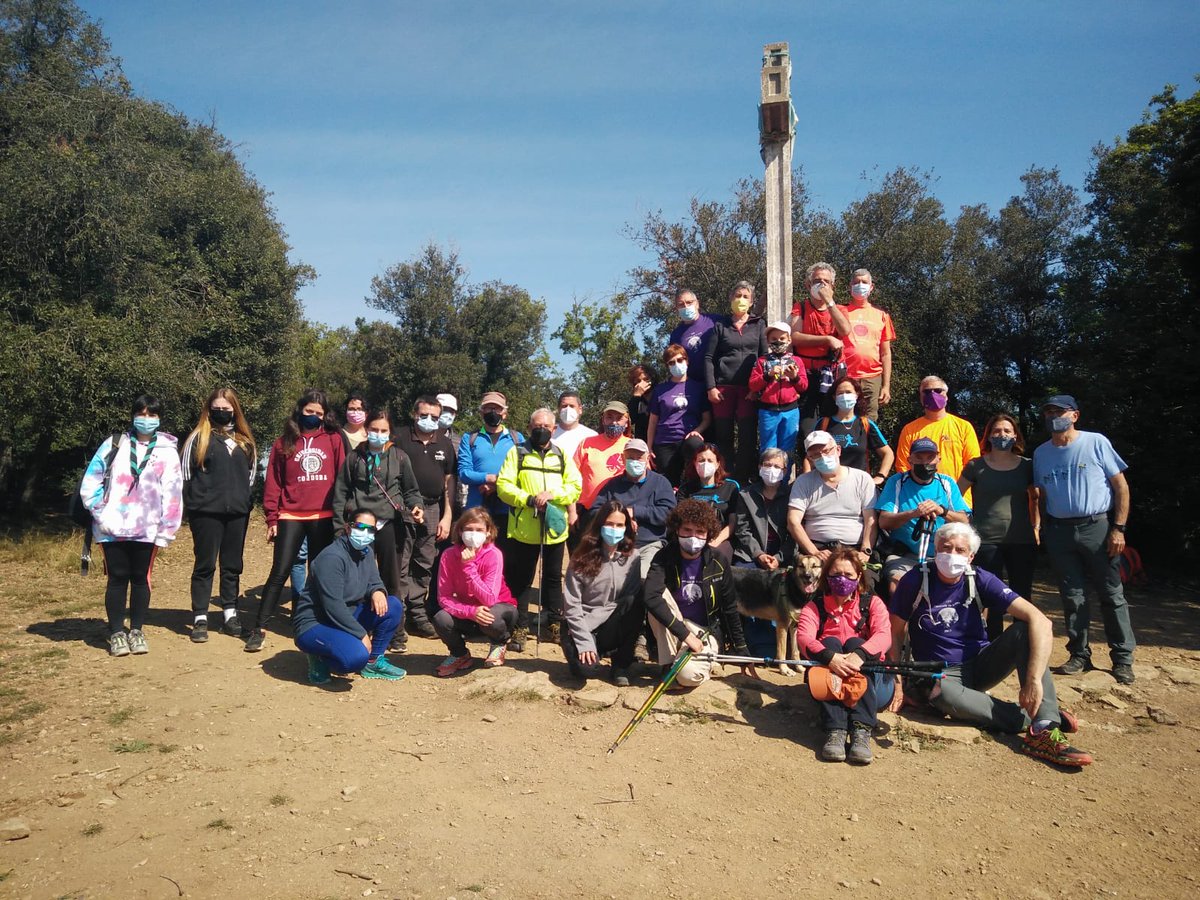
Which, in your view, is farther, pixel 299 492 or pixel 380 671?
pixel 299 492

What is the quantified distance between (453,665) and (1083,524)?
481 centimetres

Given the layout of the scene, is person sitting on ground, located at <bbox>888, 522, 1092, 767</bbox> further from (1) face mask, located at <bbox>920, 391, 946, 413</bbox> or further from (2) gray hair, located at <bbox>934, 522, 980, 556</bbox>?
(1) face mask, located at <bbox>920, 391, 946, 413</bbox>

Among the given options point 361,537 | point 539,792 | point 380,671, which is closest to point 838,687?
point 539,792

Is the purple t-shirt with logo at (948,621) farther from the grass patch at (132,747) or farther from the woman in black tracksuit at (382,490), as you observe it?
the grass patch at (132,747)

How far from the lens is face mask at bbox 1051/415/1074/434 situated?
6539 millimetres

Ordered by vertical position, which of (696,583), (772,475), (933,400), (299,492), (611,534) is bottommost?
(696,583)

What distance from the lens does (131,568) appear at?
6.97 meters

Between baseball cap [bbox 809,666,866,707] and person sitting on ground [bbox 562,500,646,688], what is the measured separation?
4.71 feet

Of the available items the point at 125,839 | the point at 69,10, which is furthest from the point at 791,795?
the point at 69,10

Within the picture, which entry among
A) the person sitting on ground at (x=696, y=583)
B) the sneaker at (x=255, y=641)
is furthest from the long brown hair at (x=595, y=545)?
the sneaker at (x=255, y=641)

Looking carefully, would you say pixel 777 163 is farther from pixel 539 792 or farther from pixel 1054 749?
pixel 539 792

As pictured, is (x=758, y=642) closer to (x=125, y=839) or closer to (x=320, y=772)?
(x=320, y=772)

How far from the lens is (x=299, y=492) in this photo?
288 inches

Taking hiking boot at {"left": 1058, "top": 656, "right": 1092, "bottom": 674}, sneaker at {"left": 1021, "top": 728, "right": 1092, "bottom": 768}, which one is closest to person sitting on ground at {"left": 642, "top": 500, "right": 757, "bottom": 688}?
sneaker at {"left": 1021, "top": 728, "right": 1092, "bottom": 768}
